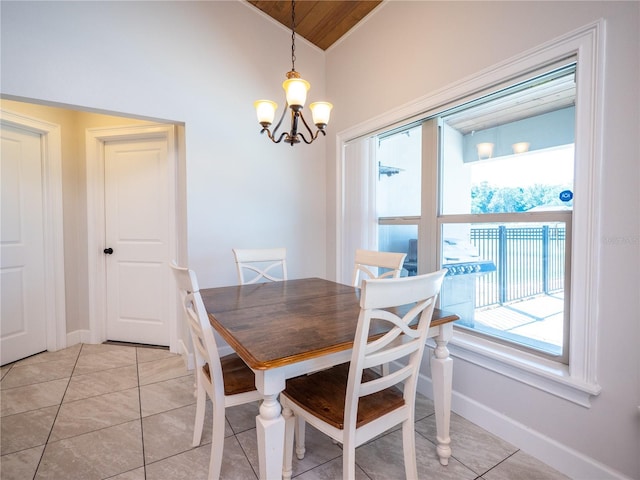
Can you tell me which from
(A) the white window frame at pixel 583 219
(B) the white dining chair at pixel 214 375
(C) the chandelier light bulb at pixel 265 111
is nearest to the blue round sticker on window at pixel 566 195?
(A) the white window frame at pixel 583 219

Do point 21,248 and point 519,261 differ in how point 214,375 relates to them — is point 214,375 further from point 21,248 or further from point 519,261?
point 21,248

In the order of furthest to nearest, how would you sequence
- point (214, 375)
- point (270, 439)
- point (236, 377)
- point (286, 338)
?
point (236, 377)
point (214, 375)
point (286, 338)
point (270, 439)

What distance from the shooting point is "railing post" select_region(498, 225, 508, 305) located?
1734 mm

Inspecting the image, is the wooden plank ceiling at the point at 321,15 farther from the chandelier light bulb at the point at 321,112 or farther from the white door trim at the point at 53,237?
the white door trim at the point at 53,237

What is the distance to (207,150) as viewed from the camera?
8.09 feet

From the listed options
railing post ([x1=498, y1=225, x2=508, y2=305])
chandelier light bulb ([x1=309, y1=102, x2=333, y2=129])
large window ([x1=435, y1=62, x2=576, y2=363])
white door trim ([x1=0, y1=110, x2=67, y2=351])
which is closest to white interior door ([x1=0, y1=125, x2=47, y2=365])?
white door trim ([x1=0, y1=110, x2=67, y2=351])

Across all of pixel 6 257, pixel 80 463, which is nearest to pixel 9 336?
pixel 6 257

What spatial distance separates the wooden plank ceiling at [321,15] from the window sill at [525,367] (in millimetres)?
2739

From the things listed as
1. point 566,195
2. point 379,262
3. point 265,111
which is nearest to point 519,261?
point 566,195

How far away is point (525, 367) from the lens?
150 centimetres

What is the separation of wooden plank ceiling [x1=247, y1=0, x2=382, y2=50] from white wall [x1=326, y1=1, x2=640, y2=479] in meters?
0.58

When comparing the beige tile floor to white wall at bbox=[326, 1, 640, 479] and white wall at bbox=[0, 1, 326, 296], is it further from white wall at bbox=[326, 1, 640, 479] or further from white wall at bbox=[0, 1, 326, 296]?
white wall at bbox=[0, 1, 326, 296]

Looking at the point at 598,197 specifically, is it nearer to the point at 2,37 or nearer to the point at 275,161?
the point at 275,161

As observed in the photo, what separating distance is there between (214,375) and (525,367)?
5.06 feet
